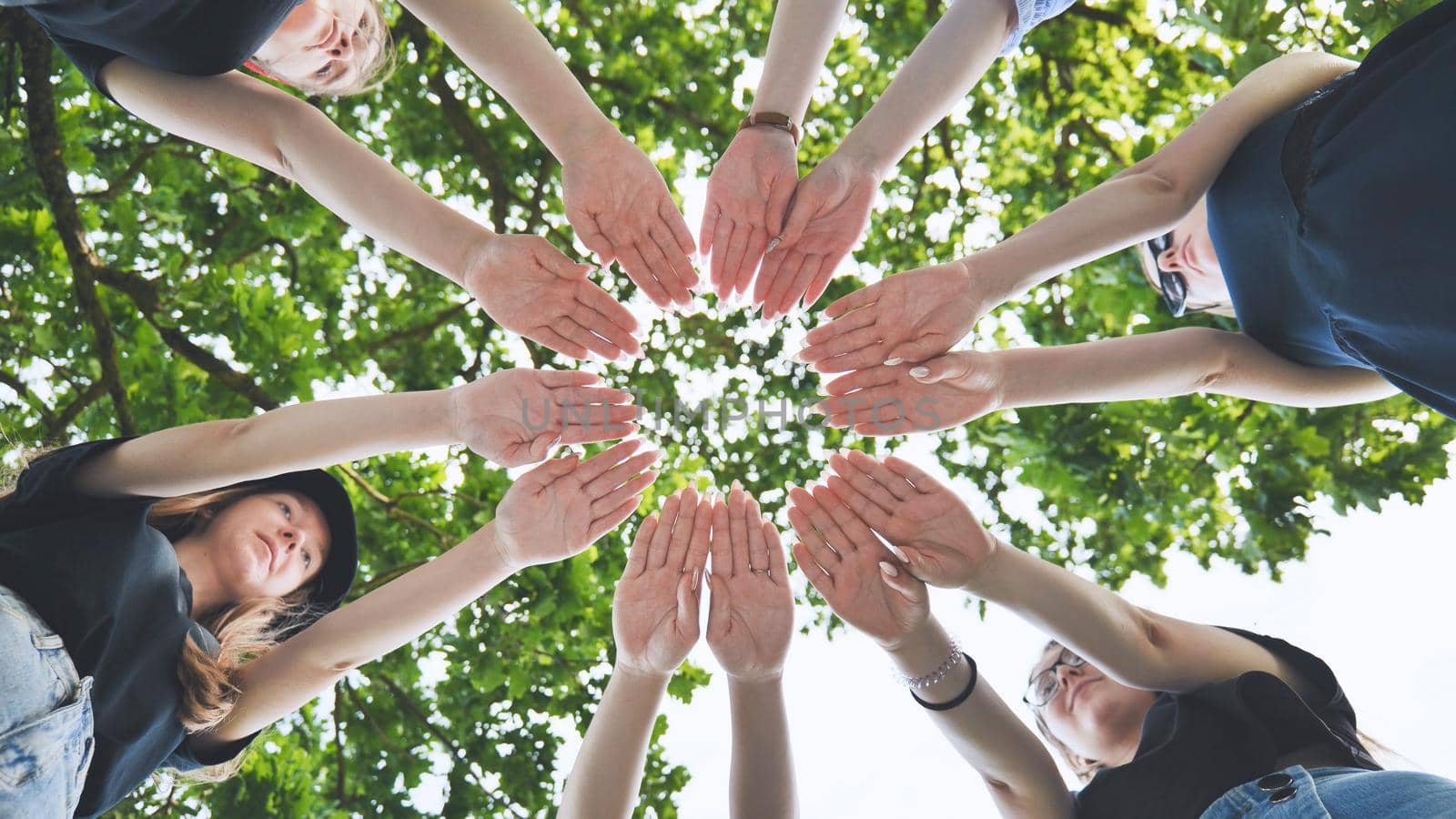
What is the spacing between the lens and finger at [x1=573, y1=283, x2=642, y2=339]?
10.6 ft

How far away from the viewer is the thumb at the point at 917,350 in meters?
3.18

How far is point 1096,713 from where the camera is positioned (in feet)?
11.3

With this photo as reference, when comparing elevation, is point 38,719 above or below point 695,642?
below

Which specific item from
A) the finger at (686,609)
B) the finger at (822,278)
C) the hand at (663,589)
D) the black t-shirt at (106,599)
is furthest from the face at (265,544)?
the finger at (822,278)

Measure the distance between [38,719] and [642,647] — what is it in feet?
6.09

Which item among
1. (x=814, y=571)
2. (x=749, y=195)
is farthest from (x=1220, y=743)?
(x=749, y=195)

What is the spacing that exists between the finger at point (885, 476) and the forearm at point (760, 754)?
909 millimetres

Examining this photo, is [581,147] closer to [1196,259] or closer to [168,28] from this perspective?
[168,28]

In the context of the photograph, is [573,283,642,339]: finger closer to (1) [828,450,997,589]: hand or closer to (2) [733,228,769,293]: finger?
(2) [733,228,769,293]: finger

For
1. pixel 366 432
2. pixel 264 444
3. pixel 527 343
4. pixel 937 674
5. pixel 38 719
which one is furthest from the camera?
pixel 527 343

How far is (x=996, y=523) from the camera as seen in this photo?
6.13 m

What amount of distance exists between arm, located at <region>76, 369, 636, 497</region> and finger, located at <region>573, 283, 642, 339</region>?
26 cm

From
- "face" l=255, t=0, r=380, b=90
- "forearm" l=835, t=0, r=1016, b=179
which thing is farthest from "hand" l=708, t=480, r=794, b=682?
"face" l=255, t=0, r=380, b=90

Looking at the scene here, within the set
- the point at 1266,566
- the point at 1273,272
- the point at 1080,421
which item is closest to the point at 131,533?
the point at 1273,272
